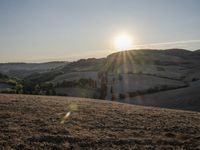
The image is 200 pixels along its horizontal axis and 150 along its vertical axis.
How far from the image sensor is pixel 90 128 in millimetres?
14055

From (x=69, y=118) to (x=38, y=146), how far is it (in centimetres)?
486

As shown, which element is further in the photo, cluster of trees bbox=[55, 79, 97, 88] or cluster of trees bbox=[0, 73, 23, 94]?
cluster of trees bbox=[55, 79, 97, 88]

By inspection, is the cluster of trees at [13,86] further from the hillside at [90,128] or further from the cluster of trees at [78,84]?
the hillside at [90,128]

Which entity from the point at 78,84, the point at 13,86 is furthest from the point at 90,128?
the point at 78,84

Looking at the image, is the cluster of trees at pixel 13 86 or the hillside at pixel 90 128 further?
the cluster of trees at pixel 13 86

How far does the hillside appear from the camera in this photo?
38.2ft

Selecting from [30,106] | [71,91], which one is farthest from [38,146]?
[71,91]

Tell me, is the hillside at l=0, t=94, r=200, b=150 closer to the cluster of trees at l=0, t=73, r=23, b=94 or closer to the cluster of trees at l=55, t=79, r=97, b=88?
the cluster of trees at l=0, t=73, r=23, b=94

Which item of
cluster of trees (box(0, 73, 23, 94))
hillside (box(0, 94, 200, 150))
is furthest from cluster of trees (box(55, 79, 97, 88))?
hillside (box(0, 94, 200, 150))

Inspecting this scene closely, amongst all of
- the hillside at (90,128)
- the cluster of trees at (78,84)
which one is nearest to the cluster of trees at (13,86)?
the cluster of trees at (78,84)

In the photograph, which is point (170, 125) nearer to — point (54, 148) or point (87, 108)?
point (87, 108)

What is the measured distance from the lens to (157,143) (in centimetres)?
1212

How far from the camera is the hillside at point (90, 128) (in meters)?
11.7

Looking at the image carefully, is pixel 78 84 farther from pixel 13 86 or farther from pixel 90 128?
pixel 90 128
